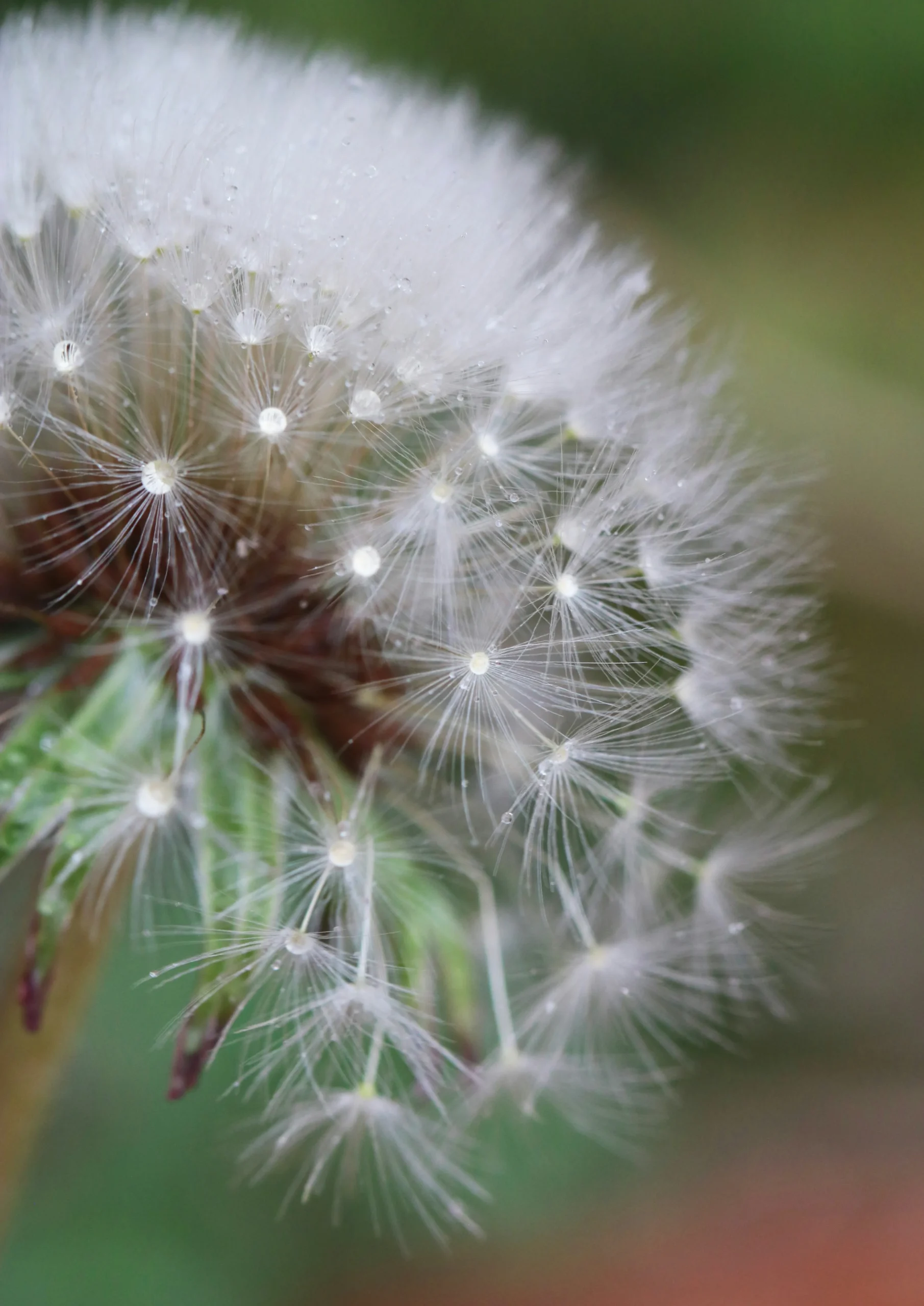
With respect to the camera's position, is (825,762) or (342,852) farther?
(825,762)

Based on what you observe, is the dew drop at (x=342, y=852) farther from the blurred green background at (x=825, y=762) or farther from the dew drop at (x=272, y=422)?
the blurred green background at (x=825, y=762)

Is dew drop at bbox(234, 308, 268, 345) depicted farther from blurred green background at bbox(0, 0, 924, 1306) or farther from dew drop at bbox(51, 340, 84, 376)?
blurred green background at bbox(0, 0, 924, 1306)

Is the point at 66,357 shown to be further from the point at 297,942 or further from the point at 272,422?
the point at 297,942

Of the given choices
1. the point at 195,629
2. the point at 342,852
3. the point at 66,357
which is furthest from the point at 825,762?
the point at 66,357

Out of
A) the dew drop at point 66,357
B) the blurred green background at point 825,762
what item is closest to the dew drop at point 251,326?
the dew drop at point 66,357

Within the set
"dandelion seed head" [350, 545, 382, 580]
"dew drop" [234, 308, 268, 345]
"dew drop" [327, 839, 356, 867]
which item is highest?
"dew drop" [234, 308, 268, 345]

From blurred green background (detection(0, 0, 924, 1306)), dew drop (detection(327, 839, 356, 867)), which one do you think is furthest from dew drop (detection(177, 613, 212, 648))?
blurred green background (detection(0, 0, 924, 1306))

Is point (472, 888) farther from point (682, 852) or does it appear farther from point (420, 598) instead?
point (420, 598)
